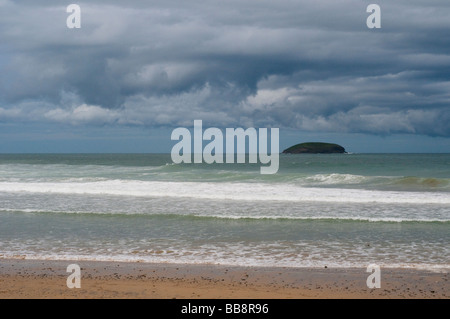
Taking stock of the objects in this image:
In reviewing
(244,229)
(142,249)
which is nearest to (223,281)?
(142,249)

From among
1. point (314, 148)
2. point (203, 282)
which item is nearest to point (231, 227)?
point (203, 282)

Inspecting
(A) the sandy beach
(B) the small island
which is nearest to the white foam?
(A) the sandy beach

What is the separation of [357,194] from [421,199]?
9.26 ft

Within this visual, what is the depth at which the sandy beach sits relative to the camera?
273 inches

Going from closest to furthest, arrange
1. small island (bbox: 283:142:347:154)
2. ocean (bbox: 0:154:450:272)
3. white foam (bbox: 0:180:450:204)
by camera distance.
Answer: ocean (bbox: 0:154:450:272) < white foam (bbox: 0:180:450:204) < small island (bbox: 283:142:347:154)

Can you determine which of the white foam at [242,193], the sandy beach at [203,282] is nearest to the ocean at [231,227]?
the white foam at [242,193]

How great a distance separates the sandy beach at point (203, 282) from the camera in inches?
273

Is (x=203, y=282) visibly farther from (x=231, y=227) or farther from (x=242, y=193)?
(x=242, y=193)

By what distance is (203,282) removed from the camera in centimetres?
764

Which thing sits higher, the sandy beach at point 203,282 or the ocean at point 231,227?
the sandy beach at point 203,282

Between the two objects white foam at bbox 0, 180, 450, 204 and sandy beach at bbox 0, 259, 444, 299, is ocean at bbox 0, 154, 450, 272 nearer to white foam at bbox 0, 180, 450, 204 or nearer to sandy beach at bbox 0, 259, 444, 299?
white foam at bbox 0, 180, 450, 204

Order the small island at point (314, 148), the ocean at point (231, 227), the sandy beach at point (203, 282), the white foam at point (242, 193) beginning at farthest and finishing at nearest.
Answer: the small island at point (314, 148) → the white foam at point (242, 193) → the ocean at point (231, 227) → the sandy beach at point (203, 282)

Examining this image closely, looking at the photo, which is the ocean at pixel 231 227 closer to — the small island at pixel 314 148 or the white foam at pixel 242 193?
the white foam at pixel 242 193
